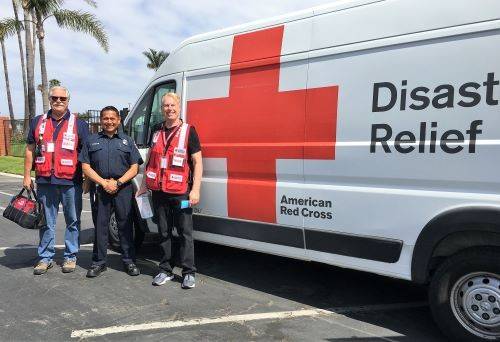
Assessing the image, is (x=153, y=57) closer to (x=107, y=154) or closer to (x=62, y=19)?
(x=62, y=19)

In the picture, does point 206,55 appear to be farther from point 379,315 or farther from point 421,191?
point 379,315

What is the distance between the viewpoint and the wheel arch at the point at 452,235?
3178 mm

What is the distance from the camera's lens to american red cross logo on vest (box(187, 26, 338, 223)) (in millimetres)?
4066

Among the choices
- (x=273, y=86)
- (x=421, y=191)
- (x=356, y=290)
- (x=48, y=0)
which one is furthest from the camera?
(x=48, y=0)

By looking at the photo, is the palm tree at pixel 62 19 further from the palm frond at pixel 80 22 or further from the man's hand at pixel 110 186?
the man's hand at pixel 110 186

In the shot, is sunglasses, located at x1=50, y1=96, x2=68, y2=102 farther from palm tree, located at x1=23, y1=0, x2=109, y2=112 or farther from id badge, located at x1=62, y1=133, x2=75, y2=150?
palm tree, located at x1=23, y1=0, x2=109, y2=112

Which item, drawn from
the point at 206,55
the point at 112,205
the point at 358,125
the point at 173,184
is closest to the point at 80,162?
the point at 112,205

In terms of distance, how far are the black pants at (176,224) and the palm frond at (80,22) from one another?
663 inches

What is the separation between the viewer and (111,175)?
498 centimetres

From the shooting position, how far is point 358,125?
3803 mm

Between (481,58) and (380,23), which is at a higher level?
(380,23)

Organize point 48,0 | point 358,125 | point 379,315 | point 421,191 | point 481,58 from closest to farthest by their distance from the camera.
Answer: point 481,58 → point 421,191 → point 358,125 → point 379,315 → point 48,0

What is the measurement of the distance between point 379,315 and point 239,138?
2.02 m

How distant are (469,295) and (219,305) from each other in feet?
6.73
